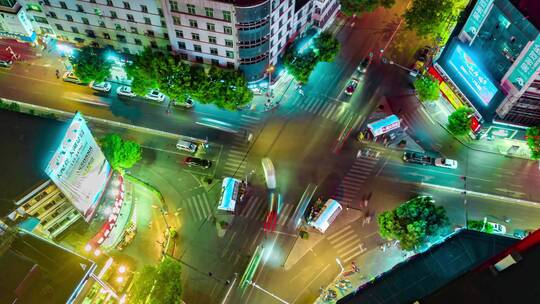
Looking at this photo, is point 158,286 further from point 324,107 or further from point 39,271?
point 324,107

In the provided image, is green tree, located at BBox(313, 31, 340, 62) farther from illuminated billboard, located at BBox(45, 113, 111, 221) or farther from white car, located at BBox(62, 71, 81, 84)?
white car, located at BBox(62, 71, 81, 84)

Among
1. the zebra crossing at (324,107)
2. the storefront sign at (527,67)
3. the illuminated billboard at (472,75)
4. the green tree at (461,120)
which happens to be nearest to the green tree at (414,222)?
the green tree at (461,120)

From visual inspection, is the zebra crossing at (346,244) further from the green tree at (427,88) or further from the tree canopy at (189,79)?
the green tree at (427,88)

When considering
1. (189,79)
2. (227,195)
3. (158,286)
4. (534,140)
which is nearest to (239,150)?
(227,195)

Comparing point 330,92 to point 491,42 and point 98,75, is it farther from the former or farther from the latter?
point 98,75

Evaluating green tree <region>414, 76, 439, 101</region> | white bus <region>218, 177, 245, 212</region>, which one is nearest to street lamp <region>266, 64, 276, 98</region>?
white bus <region>218, 177, 245, 212</region>

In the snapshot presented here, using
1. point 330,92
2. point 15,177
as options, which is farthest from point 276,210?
point 15,177
